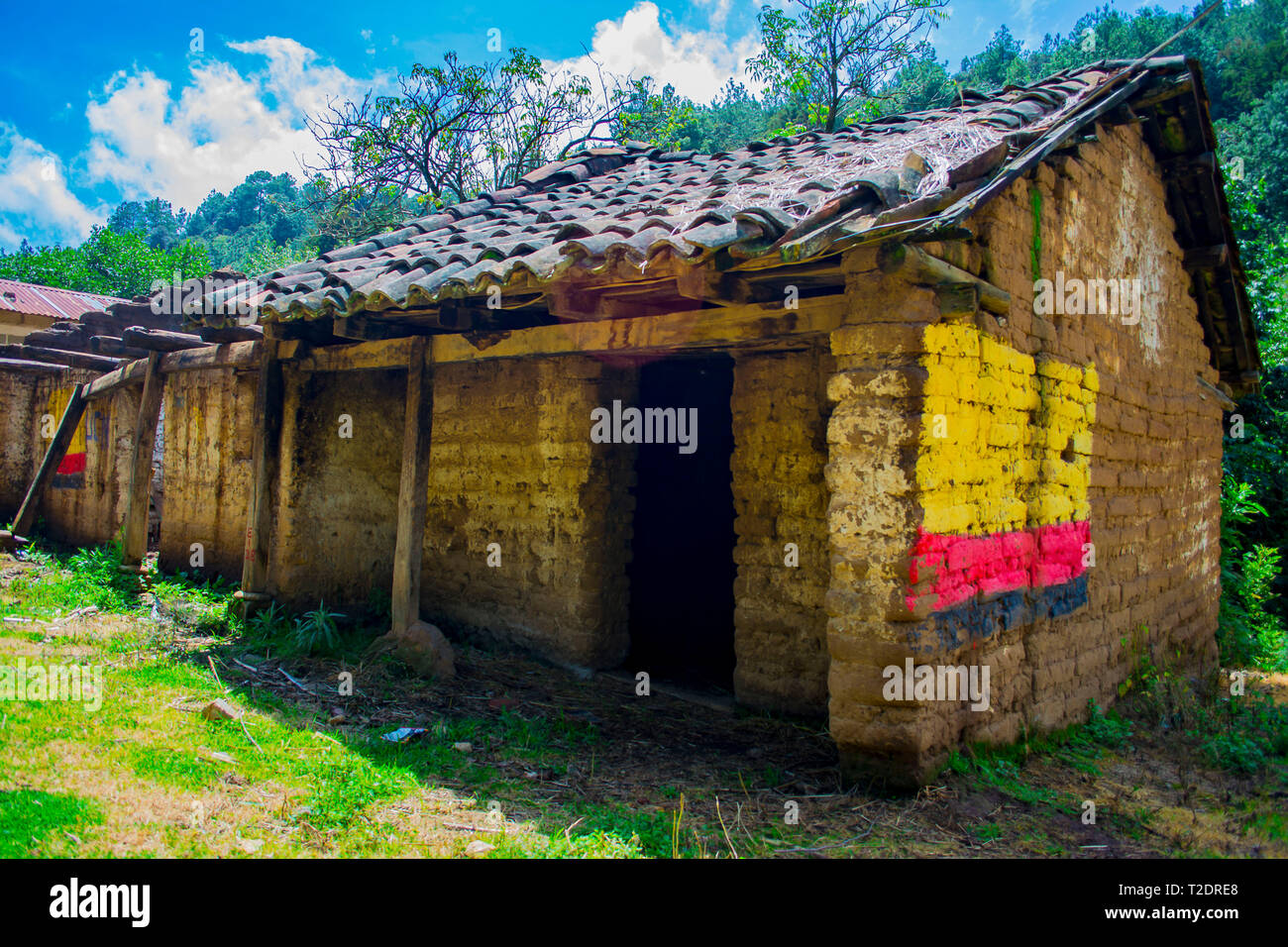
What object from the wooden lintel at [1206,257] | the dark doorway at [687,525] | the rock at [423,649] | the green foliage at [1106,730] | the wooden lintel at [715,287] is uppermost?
the wooden lintel at [1206,257]

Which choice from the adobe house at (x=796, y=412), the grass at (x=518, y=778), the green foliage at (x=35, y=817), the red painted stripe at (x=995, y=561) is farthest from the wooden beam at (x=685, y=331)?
the green foliage at (x=35, y=817)

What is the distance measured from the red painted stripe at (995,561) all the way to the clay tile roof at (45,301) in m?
23.3

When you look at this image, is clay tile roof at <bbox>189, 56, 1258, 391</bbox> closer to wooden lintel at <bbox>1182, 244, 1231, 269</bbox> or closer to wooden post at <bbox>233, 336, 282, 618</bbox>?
wooden lintel at <bbox>1182, 244, 1231, 269</bbox>

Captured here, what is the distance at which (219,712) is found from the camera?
5.14m

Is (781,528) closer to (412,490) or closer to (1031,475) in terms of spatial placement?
(1031,475)

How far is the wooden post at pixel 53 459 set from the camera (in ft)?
34.1

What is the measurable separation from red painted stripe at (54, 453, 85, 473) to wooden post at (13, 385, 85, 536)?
36 cm

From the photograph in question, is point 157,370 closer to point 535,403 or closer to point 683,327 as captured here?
point 535,403

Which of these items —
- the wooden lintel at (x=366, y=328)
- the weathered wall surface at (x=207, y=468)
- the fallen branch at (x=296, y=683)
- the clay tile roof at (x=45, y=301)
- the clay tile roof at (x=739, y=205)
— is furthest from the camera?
the clay tile roof at (x=45, y=301)

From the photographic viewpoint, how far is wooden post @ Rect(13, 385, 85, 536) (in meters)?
10.4

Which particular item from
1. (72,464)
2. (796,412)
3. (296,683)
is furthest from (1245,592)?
(72,464)

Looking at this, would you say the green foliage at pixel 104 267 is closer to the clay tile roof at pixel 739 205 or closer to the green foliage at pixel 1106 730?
the clay tile roof at pixel 739 205

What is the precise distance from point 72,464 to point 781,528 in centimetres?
1007

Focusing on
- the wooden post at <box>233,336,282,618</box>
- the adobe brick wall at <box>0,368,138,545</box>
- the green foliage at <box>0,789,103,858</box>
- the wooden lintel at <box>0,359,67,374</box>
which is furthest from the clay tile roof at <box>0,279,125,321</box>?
the green foliage at <box>0,789,103,858</box>
